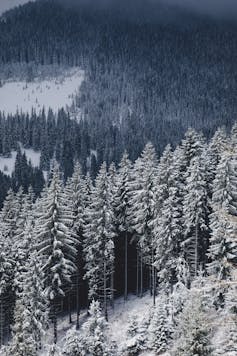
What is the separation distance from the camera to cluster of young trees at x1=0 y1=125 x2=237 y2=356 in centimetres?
4203

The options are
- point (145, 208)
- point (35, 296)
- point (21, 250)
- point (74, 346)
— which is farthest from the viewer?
point (145, 208)

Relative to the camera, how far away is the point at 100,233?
48.5 metres

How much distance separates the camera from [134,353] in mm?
38500

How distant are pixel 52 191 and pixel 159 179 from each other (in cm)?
1098

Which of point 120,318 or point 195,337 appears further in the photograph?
point 120,318

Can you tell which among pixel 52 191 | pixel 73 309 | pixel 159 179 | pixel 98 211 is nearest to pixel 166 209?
pixel 159 179

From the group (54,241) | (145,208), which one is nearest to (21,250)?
(54,241)

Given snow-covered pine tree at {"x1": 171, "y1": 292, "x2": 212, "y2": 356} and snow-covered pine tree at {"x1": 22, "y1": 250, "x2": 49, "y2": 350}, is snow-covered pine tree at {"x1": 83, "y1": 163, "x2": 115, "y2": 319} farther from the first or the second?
snow-covered pine tree at {"x1": 171, "y1": 292, "x2": 212, "y2": 356}

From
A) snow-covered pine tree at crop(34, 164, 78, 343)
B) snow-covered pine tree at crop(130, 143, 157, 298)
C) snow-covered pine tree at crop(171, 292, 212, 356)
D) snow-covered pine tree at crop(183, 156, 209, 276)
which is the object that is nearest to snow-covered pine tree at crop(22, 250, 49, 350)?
snow-covered pine tree at crop(34, 164, 78, 343)

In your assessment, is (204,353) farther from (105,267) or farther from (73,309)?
(73,309)

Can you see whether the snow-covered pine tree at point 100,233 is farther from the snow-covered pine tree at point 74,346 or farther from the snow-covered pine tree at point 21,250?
the snow-covered pine tree at point 74,346

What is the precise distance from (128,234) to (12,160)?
447 ft

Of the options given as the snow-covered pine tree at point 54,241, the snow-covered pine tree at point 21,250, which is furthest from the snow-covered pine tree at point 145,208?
the snow-covered pine tree at point 21,250

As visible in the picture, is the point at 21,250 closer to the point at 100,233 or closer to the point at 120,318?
the point at 100,233
